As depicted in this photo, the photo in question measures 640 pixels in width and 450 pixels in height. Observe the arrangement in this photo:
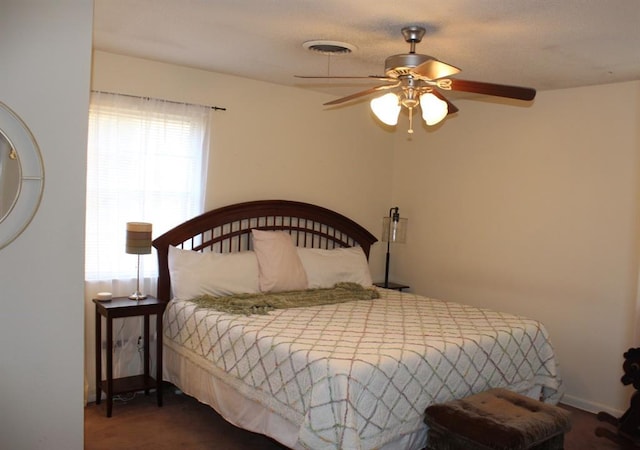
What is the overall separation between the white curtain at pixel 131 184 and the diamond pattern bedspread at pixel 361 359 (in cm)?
38

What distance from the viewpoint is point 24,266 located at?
2.22 metres

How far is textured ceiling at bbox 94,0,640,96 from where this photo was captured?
2.63 metres

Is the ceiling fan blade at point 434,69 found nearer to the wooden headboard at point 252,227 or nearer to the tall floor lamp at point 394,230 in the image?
the wooden headboard at point 252,227

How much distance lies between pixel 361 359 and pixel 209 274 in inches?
65.6

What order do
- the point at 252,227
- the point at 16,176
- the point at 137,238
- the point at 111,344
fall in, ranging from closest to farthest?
the point at 16,176
the point at 111,344
the point at 137,238
the point at 252,227

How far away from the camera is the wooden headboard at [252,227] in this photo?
4.07 meters

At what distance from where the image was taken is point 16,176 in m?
2.19

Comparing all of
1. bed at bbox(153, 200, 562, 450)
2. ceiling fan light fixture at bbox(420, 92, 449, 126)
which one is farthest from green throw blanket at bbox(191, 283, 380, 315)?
ceiling fan light fixture at bbox(420, 92, 449, 126)

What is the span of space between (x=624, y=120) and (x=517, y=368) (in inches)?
75.7

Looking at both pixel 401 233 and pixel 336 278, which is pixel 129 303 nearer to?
pixel 336 278

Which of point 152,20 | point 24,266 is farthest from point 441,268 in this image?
point 24,266

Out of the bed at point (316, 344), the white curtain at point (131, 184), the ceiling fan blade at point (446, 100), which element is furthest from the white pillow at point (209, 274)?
the ceiling fan blade at point (446, 100)

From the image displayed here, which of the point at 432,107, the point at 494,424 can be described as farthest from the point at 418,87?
the point at 494,424

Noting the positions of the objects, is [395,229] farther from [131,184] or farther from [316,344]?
[316,344]
